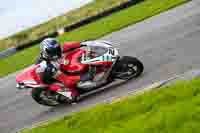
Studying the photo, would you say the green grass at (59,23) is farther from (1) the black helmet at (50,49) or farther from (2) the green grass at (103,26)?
(1) the black helmet at (50,49)

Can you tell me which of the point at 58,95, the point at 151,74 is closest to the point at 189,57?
the point at 151,74

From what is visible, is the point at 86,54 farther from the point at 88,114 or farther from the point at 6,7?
the point at 6,7

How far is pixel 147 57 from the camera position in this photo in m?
13.9

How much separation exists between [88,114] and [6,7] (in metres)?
28.6

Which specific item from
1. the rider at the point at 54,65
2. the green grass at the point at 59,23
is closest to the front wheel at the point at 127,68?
the rider at the point at 54,65

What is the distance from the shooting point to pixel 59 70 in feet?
40.8

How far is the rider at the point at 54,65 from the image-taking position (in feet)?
39.4

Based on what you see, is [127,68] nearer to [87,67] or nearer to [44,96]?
[87,67]

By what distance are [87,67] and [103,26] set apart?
7.95 metres

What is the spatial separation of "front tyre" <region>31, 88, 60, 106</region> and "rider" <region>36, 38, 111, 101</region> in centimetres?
25

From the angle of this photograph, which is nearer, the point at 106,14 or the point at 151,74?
the point at 151,74

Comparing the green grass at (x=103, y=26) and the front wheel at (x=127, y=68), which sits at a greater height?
the front wheel at (x=127, y=68)

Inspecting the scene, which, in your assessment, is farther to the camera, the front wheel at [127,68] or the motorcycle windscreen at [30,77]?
the motorcycle windscreen at [30,77]

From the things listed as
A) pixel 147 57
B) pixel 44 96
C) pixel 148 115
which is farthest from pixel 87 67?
pixel 148 115
